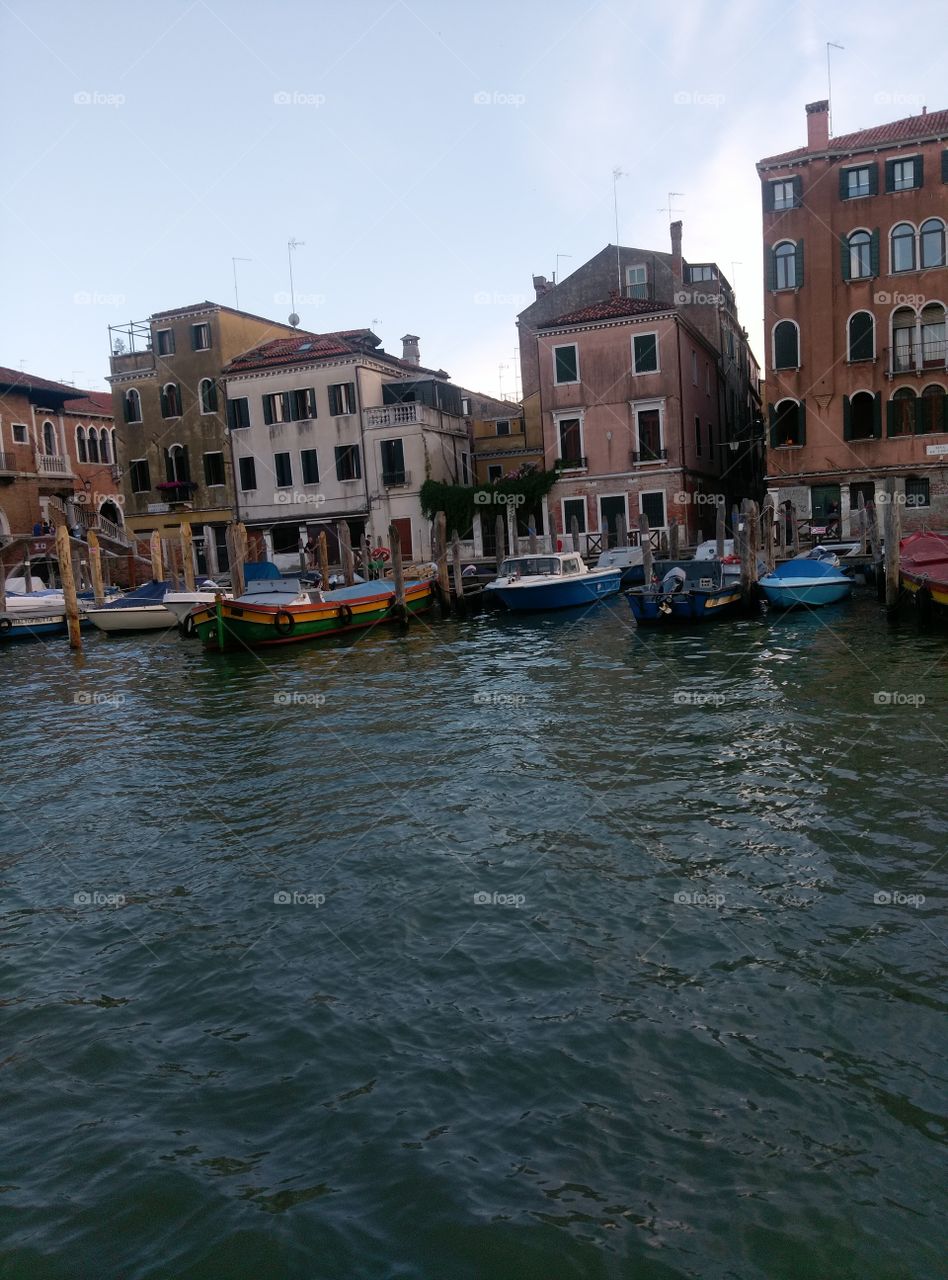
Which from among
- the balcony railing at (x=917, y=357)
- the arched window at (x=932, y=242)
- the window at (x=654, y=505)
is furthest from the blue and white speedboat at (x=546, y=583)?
the arched window at (x=932, y=242)

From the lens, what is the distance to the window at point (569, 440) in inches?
1378

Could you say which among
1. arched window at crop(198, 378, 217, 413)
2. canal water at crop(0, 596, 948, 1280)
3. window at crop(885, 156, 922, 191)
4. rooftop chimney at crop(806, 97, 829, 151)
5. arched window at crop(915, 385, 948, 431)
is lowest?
canal water at crop(0, 596, 948, 1280)

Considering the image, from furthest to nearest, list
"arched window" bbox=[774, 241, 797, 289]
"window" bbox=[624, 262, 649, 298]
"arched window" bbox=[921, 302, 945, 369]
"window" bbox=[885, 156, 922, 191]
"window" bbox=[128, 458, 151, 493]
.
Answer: "window" bbox=[128, 458, 151, 493] → "window" bbox=[624, 262, 649, 298] → "arched window" bbox=[774, 241, 797, 289] → "arched window" bbox=[921, 302, 945, 369] → "window" bbox=[885, 156, 922, 191]

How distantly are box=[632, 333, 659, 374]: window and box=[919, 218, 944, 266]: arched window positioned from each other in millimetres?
8490

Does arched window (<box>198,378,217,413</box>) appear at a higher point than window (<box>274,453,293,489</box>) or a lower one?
higher

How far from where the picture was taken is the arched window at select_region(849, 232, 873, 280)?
3136 centimetres

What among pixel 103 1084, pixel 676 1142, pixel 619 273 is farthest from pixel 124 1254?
pixel 619 273

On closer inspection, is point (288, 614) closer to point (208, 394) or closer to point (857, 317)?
point (208, 394)

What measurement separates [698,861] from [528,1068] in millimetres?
2886

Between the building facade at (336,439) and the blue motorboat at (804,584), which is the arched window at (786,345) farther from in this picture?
the building facade at (336,439)

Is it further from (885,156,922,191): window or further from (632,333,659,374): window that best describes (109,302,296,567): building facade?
(885,156,922,191): window

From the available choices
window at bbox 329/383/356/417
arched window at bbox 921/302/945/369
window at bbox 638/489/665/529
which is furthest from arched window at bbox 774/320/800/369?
window at bbox 329/383/356/417

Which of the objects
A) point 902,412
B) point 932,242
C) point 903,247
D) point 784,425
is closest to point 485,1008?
point 784,425

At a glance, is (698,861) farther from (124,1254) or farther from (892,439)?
(892,439)
